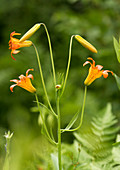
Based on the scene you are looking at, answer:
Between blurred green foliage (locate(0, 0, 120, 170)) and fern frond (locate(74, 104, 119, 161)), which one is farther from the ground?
blurred green foliage (locate(0, 0, 120, 170))

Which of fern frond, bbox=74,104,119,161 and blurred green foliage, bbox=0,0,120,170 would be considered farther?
blurred green foliage, bbox=0,0,120,170

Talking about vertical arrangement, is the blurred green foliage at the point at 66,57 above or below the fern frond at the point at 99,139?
above

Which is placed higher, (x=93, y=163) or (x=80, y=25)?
(x=80, y=25)

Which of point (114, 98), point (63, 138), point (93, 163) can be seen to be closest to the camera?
point (93, 163)

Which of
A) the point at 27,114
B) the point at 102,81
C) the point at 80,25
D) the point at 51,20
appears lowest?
the point at 27,114

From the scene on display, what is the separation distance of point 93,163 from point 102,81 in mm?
1321

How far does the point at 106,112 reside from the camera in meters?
1.11

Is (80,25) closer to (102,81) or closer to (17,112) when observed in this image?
(102,81)

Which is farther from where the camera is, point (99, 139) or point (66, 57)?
point (66, 57)

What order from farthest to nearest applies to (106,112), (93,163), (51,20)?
(51,20)
(106,112)
(93,163)

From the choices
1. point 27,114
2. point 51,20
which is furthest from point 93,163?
point 51,20

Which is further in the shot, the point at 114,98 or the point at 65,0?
the point at 65,0

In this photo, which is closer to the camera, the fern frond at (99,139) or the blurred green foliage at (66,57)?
the fern frond at (99,139)

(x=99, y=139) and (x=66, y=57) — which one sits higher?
(x=66, y=57)
